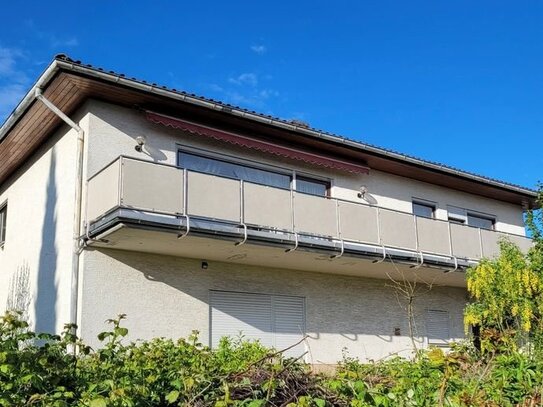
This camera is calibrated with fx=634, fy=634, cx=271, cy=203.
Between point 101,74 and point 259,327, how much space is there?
6004 mm

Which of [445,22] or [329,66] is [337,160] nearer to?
[329,66]

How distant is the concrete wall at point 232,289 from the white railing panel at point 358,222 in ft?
5.56

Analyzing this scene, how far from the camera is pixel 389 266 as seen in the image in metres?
14.5

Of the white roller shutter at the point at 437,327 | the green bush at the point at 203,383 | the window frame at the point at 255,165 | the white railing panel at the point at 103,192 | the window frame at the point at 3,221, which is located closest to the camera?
the green bush at the point at 203,383

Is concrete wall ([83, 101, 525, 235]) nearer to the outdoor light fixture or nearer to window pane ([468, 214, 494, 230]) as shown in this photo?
the outdoor light fixture

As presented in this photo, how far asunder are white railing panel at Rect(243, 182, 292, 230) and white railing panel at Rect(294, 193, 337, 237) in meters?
0.24

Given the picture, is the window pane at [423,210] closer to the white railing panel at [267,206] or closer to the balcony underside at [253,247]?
the balcony underside at [253,247]

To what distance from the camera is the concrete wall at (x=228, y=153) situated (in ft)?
40.0

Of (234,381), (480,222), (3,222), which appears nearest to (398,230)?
(480,222)

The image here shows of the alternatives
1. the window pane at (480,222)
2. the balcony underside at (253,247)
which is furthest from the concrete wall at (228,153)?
the balcony underside at (253,247)

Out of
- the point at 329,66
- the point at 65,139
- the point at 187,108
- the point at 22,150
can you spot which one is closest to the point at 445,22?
the point at 329,66

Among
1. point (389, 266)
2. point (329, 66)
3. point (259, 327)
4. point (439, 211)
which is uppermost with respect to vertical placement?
point (329, 66)

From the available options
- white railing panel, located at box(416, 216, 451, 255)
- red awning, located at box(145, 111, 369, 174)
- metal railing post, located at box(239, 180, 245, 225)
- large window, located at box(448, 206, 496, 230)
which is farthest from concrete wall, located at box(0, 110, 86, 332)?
large window, located at box(448, 206, 496, 230)

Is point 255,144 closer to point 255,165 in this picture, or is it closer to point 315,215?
point 255,165
